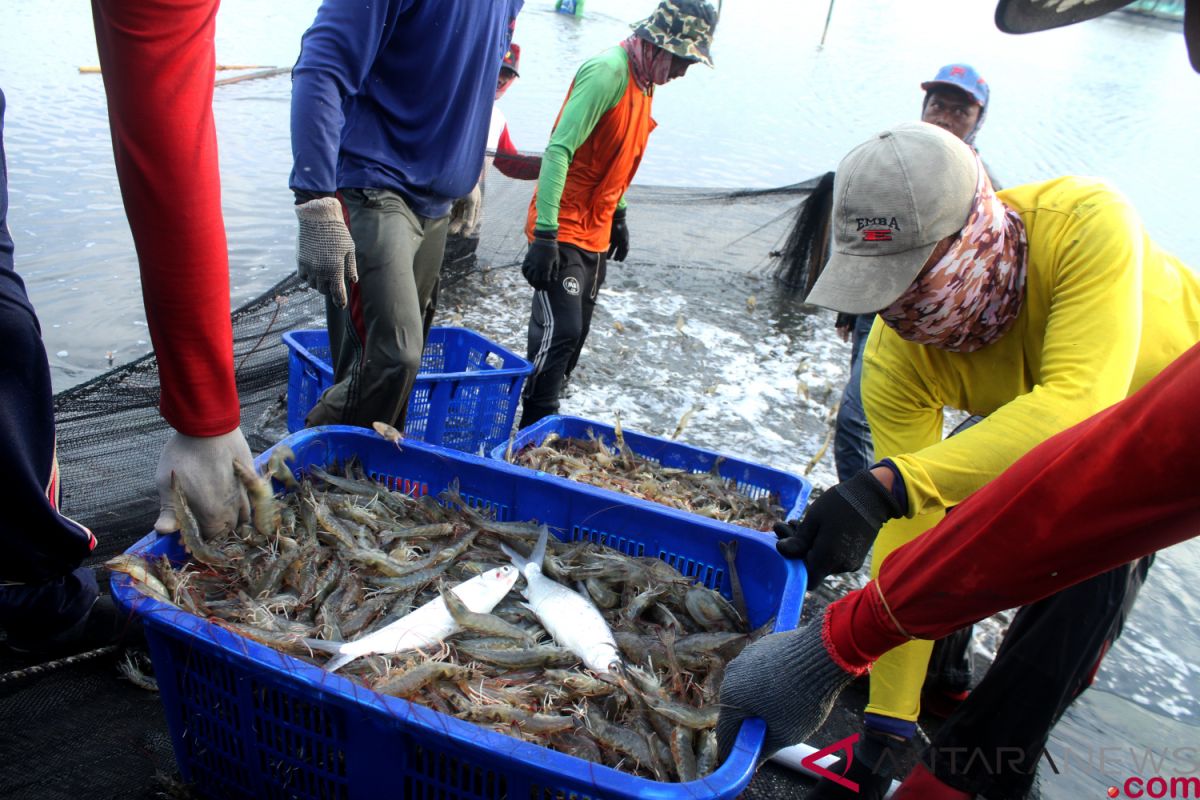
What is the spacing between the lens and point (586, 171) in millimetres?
4562

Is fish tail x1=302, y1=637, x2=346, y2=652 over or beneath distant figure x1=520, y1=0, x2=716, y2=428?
beneath

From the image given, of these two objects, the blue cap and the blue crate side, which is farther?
the blue cap

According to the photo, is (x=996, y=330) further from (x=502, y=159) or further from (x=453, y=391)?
(x=502, y=159)

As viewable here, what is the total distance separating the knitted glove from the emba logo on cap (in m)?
0.94

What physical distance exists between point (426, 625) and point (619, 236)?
3.84 metres

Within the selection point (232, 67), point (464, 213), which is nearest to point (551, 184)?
point (464, 213)

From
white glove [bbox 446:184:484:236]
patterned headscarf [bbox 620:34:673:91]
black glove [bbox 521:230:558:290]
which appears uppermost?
patterned headscarf [bbox 620:34:673:91]

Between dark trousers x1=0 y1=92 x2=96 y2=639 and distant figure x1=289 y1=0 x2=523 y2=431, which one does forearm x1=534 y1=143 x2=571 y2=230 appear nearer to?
distant figure x1=289 y1=0 x2=523 y2=431

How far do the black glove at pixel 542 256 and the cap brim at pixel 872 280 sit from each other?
2.47 meters

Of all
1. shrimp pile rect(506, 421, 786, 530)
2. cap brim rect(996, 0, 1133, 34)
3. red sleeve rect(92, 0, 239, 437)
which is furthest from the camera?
shrimp pile rect(506, 421, 786, 530)

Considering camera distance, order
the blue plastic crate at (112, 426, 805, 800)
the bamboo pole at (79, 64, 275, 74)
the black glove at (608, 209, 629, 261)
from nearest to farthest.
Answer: the blue plastic crate at (112, 426, 805, 800) → the black glove at (608, 209, 629, 261) → the bamboo pole at (79, 64, 275, 74)

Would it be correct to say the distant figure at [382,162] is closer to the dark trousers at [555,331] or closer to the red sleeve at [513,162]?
the dark trousers at [555,331]

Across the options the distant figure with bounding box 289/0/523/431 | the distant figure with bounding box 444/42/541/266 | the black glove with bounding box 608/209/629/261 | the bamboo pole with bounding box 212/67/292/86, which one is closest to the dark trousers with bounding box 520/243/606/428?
the black glove with bounding box 608/209/629/261

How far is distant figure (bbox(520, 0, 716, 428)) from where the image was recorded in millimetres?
4266
